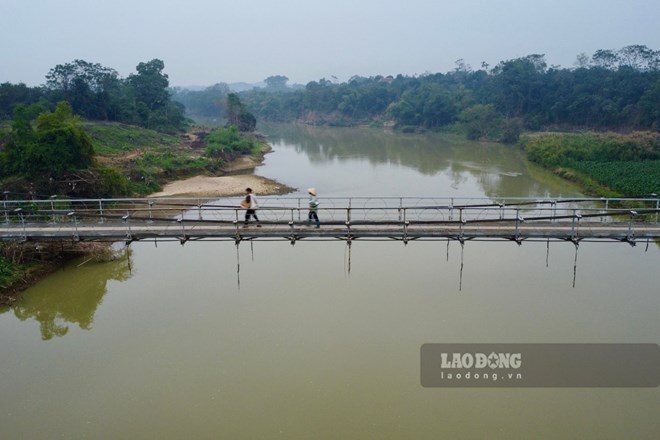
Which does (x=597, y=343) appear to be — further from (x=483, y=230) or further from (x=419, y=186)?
(x=419, y=186)

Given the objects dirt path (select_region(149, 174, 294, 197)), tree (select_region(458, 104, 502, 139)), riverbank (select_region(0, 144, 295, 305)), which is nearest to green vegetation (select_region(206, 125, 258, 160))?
riverbank (select_region(0, 144, 295, 305))

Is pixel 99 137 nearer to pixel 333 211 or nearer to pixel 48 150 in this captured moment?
pixel 48 150

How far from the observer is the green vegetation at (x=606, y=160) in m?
28.5

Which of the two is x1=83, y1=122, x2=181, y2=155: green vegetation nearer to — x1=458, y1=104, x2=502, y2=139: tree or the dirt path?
the dirt path

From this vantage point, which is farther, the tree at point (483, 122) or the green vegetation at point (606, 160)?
the tree at point (483, 122)

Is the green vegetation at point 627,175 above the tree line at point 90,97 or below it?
below

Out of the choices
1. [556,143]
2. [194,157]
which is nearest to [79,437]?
[194,157]

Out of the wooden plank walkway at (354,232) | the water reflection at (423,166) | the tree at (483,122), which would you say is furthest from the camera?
the tree at (483,122)

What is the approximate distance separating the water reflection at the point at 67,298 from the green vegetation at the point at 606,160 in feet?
80.6

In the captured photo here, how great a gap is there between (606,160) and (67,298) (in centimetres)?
3598

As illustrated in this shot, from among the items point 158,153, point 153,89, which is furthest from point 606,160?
point 153,89

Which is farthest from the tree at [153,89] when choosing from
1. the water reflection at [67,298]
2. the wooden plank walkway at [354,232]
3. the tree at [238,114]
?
the wooden plank walkway at [354,232]

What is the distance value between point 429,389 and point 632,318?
5918 millimetres

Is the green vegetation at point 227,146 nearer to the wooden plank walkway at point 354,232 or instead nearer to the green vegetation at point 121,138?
the green vegetation at point 121,138
